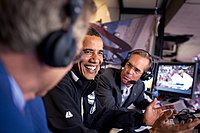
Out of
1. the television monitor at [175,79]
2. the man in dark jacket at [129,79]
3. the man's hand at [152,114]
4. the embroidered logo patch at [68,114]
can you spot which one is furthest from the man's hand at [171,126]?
the television monitor at [175,79]

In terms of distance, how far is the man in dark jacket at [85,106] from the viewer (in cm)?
106

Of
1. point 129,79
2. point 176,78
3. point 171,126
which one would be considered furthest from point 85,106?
point 176,78

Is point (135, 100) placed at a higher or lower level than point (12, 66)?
lower

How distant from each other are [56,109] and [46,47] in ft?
2.38

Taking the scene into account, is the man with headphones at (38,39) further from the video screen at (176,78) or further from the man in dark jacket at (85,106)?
the video screen at (176,78)

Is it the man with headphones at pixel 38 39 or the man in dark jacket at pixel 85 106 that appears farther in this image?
the man in dark jacket at pixel 85 106

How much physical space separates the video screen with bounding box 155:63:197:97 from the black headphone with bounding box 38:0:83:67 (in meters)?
2.45

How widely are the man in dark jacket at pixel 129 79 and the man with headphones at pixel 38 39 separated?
1.57 m

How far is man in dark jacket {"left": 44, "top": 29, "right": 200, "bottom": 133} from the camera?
106 centimetres

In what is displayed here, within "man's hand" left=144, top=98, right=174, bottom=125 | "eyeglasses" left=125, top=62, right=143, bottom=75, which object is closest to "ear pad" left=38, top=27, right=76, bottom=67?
"man's hand" left=144, top=98, right=174, bottom=125

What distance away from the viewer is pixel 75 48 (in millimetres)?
426

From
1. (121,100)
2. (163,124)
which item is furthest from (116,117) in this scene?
(121,100)

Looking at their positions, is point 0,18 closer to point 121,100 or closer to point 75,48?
point 75,48

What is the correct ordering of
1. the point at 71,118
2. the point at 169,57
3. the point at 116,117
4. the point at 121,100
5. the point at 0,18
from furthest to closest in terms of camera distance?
1. the point at 169,57
2. the point at 121,100
3. the point at 116,117
4. the point at 71,118
5. the point at 0,18
